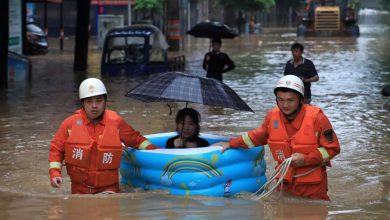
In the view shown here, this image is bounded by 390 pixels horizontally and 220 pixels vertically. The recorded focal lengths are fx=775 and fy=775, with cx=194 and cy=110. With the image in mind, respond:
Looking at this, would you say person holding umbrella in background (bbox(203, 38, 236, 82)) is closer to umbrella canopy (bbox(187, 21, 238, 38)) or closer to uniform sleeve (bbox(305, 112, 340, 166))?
umbrella canopy (bbox(187, 21, 238, 38))

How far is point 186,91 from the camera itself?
7.69 metres

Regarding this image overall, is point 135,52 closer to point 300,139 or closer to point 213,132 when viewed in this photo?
point 213,132

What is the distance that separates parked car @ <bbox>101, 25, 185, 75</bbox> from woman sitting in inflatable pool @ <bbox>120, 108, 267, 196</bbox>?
589 inches

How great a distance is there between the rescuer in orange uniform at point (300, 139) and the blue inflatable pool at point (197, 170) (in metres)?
0.61

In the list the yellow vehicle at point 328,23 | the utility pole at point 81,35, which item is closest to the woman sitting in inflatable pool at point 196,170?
the utility pole at point 81,35

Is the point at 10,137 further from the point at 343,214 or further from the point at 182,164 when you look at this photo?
the point at 343,214

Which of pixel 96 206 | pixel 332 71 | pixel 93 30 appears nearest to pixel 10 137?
pixel 96 206

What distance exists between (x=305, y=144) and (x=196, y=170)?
1141 millimetres

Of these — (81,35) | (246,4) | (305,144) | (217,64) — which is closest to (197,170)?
(305,144)

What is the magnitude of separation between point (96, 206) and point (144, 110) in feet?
27.6

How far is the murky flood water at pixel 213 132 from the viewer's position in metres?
7.05

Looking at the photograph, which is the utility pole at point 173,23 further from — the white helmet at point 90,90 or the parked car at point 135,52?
the white helmet at point 90,90

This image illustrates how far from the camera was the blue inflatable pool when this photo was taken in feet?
23.6

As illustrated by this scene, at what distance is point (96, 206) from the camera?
702 cm
